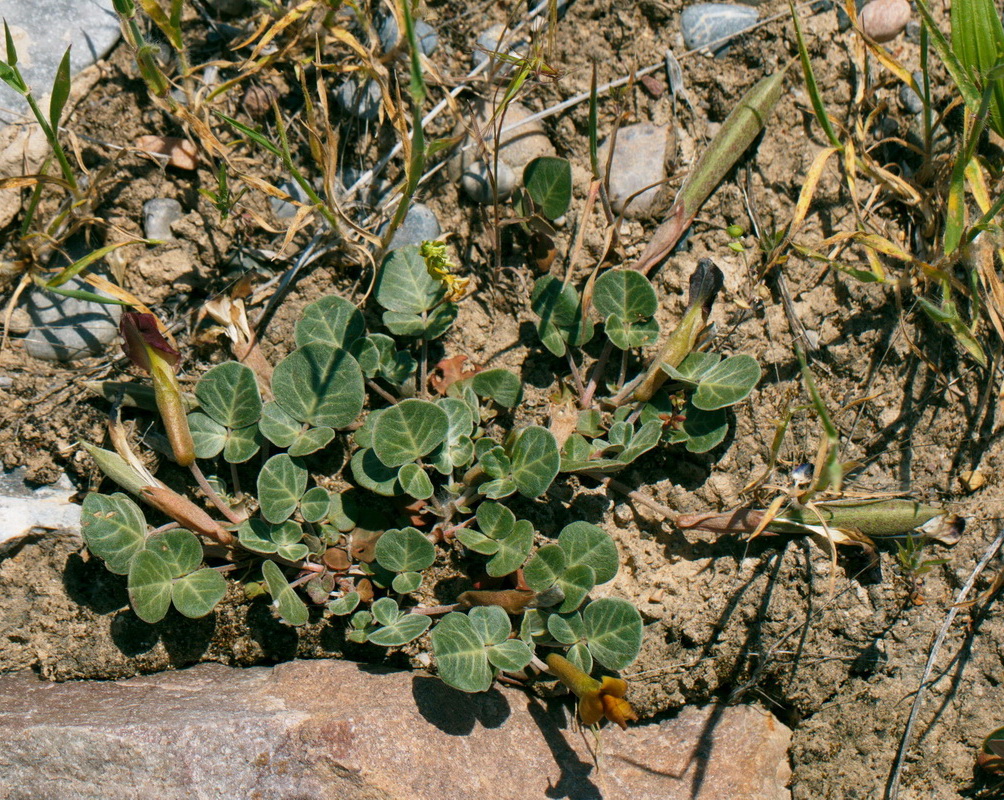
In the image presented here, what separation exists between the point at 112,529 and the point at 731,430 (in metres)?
2.02

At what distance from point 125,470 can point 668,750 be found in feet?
6.38

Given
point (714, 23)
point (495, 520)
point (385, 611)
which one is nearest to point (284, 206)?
point (495, 520)

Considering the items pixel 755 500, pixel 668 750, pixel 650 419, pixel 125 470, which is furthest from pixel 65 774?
pixel 755 500

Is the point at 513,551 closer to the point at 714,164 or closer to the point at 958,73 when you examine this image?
the point at 714,164

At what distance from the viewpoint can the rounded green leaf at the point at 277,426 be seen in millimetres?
2622

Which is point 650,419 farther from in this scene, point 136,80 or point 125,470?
point 136,80

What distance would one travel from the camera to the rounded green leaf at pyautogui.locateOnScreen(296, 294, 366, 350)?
2688mm

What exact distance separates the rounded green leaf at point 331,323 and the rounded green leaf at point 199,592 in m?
0.79

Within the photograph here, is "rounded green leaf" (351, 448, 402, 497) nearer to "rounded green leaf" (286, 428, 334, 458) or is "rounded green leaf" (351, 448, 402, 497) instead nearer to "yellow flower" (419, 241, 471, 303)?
"rounded green leaf" (286, 428, 334, 458)

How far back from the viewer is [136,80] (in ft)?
9.43

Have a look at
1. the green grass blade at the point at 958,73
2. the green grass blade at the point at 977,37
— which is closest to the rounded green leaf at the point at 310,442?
the green grass blade at the point at 958,73

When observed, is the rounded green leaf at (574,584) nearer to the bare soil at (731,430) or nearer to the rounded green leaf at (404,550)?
the bare soil at (731,430)

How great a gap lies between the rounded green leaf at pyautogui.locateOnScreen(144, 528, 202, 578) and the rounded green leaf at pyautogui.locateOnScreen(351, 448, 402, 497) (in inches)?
21.1

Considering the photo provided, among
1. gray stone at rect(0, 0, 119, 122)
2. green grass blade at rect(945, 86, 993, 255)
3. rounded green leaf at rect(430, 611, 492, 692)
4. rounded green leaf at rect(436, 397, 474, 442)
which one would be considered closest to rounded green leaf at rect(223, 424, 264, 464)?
rounded green leaf at rect(436, 397, 474, 442)
